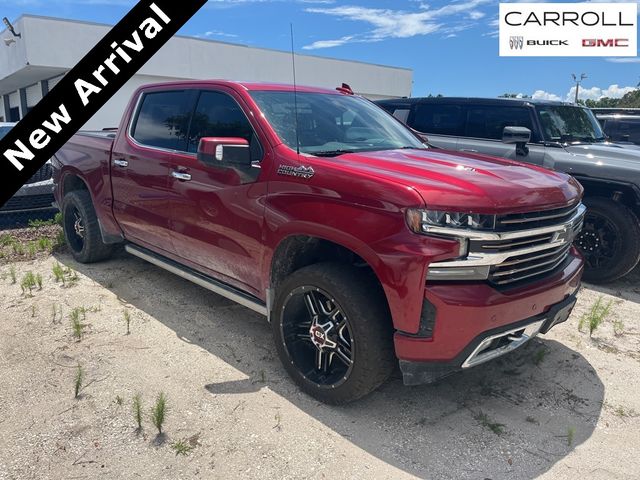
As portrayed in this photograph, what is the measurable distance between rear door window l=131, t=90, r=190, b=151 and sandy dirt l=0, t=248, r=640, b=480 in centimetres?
149

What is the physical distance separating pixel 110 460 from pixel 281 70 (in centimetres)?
2889

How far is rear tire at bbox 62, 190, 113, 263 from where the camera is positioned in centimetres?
559

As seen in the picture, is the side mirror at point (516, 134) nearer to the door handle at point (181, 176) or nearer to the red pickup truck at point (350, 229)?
the red pickup truck at point (350, 229)

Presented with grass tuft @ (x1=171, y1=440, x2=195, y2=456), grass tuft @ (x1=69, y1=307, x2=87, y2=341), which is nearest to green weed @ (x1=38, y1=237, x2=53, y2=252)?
grass tuft @ (x1=69, y1=307, x2=87, y2=341)

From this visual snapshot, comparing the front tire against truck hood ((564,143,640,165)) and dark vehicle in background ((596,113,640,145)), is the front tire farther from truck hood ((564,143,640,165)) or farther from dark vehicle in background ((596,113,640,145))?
dark vehicle in background ((596,113,640,145))

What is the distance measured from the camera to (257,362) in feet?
12.2

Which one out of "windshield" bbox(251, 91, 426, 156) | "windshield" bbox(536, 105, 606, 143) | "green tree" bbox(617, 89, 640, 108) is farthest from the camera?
"green tree" bbox(617, 89, 640, 108)

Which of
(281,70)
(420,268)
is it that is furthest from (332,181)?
(281,70)

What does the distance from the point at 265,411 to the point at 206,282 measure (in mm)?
1322

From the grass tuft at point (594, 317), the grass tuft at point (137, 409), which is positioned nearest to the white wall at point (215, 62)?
the grass tuft at point (594, 317)

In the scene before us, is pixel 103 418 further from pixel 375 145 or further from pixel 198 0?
pixel 198 0

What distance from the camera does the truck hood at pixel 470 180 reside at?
267 centimetres

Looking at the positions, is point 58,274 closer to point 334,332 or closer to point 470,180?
point 334,332

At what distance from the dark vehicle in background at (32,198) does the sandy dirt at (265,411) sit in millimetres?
3902
